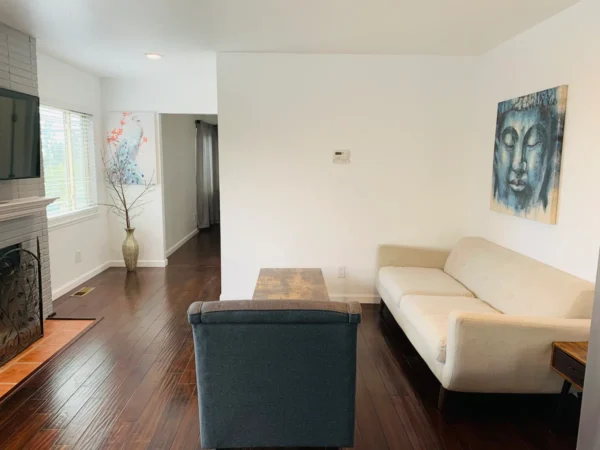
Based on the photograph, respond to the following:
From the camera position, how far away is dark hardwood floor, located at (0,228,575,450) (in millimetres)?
2215

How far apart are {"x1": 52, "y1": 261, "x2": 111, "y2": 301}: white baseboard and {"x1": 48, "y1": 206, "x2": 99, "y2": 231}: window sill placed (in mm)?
637

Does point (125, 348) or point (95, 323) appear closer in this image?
point (125, 348)

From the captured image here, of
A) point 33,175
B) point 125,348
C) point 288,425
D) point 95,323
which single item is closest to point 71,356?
point 125,348

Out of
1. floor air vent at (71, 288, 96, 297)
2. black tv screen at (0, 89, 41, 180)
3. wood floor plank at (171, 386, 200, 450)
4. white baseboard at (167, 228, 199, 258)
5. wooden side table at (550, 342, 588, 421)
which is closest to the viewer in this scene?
wooden side table at (550, 342, 588, 421)

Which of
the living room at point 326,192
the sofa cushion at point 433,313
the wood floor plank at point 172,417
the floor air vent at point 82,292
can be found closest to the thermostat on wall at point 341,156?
the living room at point 326,192

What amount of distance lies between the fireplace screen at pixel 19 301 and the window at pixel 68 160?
3.15ft

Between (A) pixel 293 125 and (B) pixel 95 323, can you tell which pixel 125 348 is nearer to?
(B) pixel 95 323

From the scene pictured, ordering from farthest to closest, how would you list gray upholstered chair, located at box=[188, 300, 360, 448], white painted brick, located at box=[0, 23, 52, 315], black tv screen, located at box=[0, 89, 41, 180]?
white painted brick, located at box=[0, 23, 52, 315]
black tv screen, located at box=[0, 89, 41, 180]
gray upholstered chair, located at box=[188, 300, 360, 448]

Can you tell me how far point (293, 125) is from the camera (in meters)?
4.08

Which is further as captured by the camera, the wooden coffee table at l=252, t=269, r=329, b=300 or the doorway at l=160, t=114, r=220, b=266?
the doorway at l=160, t=114, r=220, b=266

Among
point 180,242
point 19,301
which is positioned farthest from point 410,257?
point 180,242

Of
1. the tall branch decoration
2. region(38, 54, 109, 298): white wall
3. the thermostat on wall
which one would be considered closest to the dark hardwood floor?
region(38, 54, 109, 298): white wall

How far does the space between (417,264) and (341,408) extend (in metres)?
2.37

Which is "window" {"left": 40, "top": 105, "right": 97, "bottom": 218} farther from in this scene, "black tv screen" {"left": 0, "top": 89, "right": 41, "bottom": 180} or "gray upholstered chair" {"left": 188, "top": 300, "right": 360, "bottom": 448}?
"gray upholstered chair" {"left": 188, "top": 300, "right": 360, "bottom": 448}
